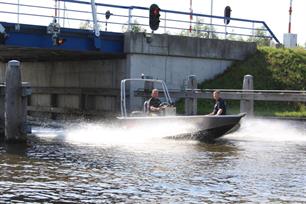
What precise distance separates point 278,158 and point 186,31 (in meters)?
17.9

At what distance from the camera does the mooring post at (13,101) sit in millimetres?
19125

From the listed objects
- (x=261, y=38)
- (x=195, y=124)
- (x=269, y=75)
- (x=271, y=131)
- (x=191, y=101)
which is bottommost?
(x=271, y=131)

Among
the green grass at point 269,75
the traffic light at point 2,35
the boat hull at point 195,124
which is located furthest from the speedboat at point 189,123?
the green grass at point 269,75

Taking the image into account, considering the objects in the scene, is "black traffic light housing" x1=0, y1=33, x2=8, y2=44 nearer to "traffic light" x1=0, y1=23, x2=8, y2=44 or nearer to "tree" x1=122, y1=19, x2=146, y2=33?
"traffic light" x1=0, y1=23, x2=8, y2=44

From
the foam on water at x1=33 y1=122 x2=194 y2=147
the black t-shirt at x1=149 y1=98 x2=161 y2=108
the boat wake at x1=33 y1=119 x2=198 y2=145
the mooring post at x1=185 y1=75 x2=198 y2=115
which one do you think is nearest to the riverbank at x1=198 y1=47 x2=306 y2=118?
the mooring post at x1=185 y1=75 x2=198 y2=115

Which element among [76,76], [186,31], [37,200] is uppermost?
[186,31]

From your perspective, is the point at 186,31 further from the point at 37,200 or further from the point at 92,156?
the point at 37,200

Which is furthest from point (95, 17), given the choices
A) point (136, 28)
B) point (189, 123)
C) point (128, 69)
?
point (189, 123)

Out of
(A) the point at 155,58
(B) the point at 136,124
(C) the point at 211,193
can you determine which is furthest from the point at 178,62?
(C) the point at 211,193

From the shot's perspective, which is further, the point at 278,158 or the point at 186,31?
the point at 186,31

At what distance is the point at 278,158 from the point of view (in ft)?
55.8

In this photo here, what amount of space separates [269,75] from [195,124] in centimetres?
1372

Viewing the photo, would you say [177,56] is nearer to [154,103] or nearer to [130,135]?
[154,103]

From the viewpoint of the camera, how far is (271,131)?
1008 inches
